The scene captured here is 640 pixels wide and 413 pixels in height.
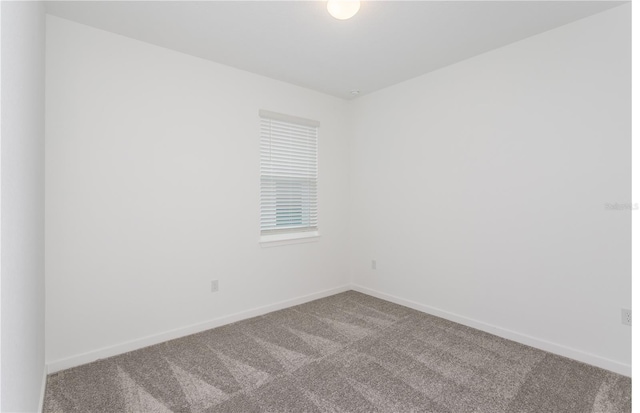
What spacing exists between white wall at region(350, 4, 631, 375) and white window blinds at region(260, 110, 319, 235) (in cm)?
95

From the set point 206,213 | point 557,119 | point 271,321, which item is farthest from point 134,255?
point 557,119

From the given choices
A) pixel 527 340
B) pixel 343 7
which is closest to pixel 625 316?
pixel 527 340

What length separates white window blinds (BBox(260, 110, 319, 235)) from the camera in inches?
138

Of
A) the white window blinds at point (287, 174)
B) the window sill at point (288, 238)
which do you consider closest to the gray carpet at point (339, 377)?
the window sill at point (288, 238)

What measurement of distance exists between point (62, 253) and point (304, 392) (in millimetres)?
2091

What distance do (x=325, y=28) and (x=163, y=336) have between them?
3054 mm

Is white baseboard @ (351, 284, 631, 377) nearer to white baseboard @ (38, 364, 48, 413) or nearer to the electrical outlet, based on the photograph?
the electrical outlet

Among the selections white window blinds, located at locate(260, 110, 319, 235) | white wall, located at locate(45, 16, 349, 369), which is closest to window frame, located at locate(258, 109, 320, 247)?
white window blinds, located at locate(260, 110, 319, 235)

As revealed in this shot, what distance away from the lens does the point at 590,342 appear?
93.0 inches

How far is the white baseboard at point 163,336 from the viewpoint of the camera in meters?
2.32

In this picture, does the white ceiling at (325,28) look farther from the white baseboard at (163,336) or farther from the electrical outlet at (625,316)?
the white baseboard at (163,336)

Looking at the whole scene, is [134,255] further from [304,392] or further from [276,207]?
[304,392]

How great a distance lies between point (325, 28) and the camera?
2.50 m

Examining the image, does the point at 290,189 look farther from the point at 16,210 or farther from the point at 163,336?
the point at 16,210
